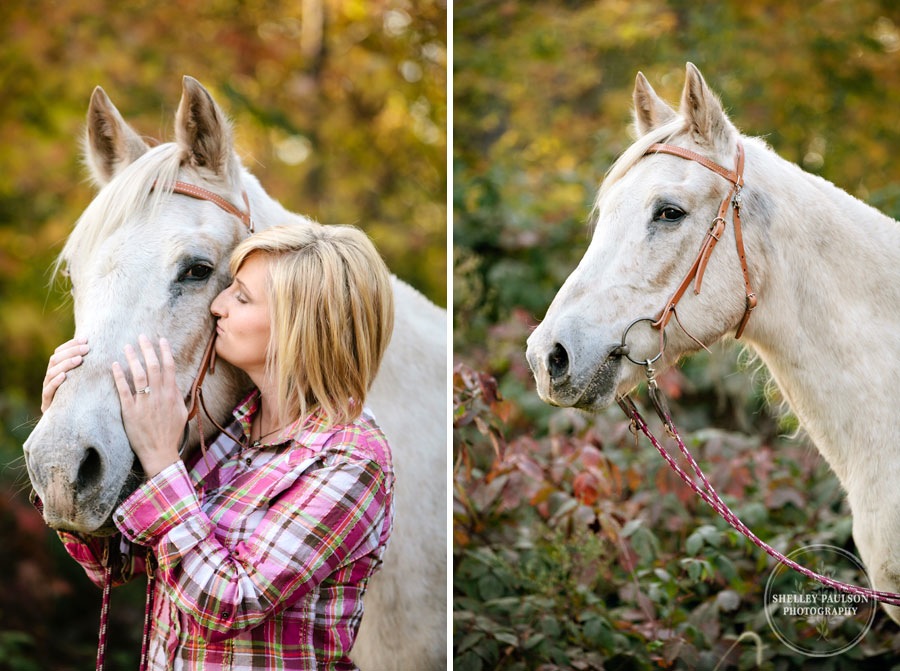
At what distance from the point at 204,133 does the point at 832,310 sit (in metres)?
1.43

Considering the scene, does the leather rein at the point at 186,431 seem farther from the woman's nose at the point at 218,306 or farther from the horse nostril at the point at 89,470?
the horse nostril at the point at 89,470

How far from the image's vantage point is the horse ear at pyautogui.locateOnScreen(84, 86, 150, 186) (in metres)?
1.69

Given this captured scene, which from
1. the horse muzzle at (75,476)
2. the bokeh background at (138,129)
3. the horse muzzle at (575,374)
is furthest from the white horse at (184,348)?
the bokeh background at (138,129)

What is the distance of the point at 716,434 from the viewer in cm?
283

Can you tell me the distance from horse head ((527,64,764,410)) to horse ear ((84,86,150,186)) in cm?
99

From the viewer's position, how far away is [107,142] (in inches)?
68.3

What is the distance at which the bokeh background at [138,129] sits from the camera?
3.58 metres

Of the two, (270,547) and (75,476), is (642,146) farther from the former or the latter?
(75,476)

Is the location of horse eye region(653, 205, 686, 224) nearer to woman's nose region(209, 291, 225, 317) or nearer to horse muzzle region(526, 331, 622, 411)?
horse muzzle region(526, 331, 622, 411)

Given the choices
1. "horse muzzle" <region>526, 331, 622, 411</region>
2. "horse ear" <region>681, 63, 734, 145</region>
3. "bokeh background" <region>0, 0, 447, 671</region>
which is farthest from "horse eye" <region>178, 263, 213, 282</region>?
"bokeh background" <region>0, 0, 447, 671</region>

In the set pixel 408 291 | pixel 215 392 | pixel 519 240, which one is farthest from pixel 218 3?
pixel 215 392

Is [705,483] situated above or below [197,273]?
below

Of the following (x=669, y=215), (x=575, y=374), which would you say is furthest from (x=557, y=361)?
(x=669, y=215)

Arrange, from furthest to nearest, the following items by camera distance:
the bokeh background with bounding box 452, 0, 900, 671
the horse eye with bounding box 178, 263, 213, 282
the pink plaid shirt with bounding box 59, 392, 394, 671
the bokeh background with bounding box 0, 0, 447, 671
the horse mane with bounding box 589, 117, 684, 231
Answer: the bokeh background with bounding box 0, 0, 447, 671 → the bokeh background with bounding box 452, 0, 900, 671 → the horse mane with bounding box 589, 117, 684, 231 → the horse eye with bounding box 178, 263, 213, 282 → the pink plaid shirt with bounding box 59, 392, 394, 671
